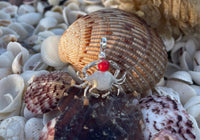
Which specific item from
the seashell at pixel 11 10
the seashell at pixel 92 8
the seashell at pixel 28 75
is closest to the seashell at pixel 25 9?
the seashell at pixel 11 10

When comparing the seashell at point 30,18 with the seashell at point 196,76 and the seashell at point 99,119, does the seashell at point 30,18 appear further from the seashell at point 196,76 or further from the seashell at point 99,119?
the seashell at point 196,76

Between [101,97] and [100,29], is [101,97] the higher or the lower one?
the lower one

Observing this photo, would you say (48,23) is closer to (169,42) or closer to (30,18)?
(30,18)

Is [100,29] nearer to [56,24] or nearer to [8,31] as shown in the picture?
[56,24]

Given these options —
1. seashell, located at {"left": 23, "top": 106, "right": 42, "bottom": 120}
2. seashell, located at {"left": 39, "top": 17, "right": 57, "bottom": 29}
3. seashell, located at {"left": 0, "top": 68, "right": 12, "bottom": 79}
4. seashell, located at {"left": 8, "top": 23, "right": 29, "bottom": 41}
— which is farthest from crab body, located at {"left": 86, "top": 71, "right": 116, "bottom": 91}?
seashell, located at {"left": 8, "top": 23, "right": 29, "bottom": 41}

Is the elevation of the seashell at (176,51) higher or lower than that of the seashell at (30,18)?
lower

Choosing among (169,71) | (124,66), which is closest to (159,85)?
(169,71)
